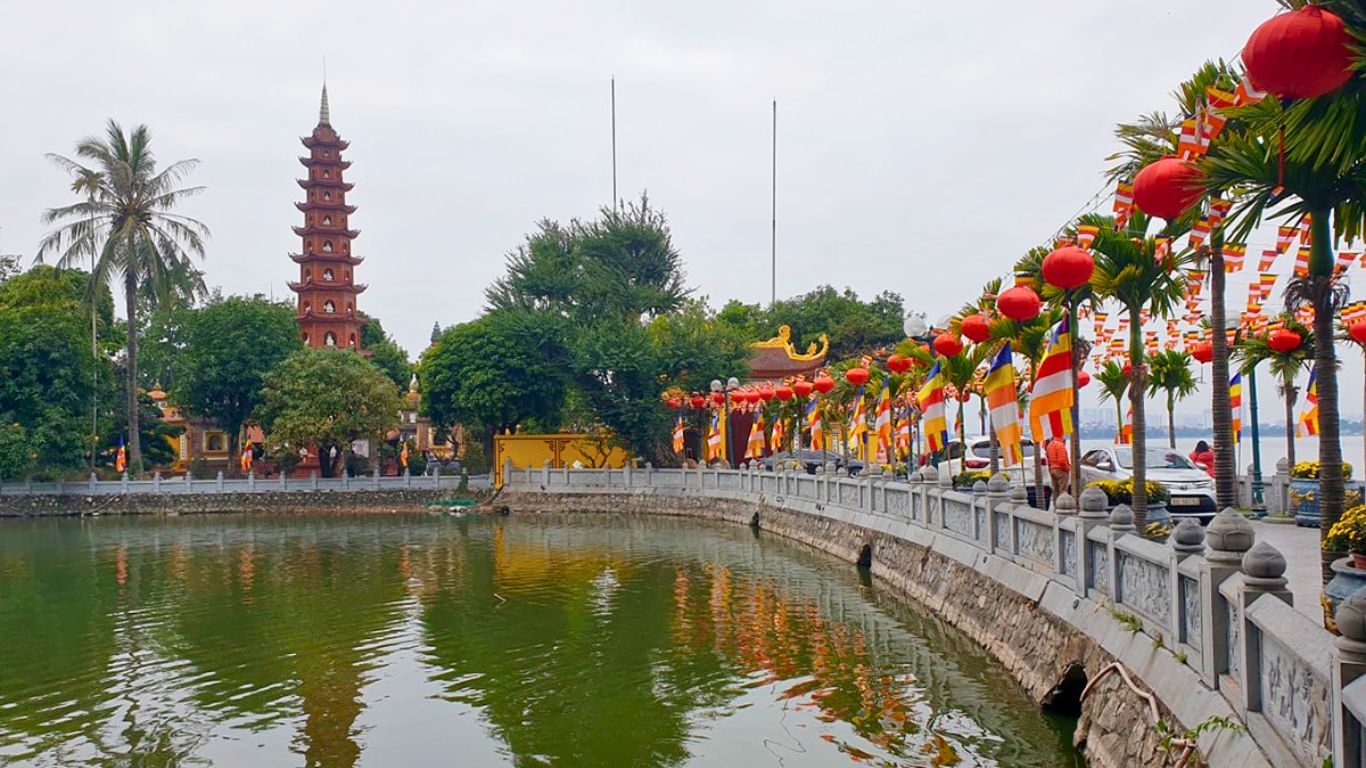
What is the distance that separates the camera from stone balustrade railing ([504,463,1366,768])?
441 centimetres

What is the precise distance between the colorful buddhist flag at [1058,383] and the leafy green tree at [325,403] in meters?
34.2

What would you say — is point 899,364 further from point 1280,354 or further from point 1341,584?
point 1341,584

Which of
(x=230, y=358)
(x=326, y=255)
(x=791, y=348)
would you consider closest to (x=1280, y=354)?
(x=791, y=348)

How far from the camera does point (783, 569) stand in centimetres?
2134

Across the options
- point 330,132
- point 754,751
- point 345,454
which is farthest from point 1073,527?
point 330,132

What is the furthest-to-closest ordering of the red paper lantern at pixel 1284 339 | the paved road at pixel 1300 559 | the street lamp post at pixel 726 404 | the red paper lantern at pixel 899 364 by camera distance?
the street lamp post at pixel 726 404, the red paper lantern at pixel 899 364, the red paper lantern at pixel 1284 339, the paved road at pixel 1300 559

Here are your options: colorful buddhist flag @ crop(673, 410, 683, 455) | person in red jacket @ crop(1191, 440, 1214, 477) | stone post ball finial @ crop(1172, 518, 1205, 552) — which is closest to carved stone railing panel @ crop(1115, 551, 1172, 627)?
stone post ball finial @ crop(1172, 518, 1205, 552)

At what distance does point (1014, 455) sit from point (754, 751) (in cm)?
610

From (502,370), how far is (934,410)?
1033 inches

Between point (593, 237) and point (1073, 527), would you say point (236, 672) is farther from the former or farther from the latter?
point (593, 237)

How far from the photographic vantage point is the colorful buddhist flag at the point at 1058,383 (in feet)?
40.6

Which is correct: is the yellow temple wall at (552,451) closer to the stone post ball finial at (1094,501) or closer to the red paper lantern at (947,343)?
the red paper lantern at (947,343)

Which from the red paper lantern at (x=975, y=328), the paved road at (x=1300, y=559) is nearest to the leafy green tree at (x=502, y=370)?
the red paper lantern at (x=975, y=328)

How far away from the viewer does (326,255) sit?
56.2 m
